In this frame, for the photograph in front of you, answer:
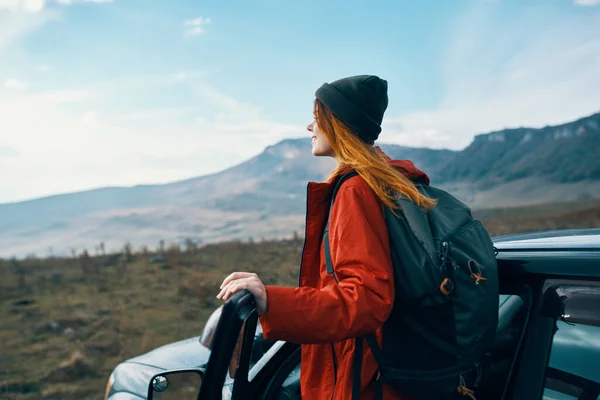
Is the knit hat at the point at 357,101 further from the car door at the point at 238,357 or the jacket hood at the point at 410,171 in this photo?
the car door at the point at 238,357

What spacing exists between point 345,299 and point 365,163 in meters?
0.42

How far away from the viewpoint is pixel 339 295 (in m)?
1.31

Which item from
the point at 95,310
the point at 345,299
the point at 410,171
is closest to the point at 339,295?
the point at 345,299

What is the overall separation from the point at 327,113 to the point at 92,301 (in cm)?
999

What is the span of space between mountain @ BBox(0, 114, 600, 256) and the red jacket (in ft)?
353

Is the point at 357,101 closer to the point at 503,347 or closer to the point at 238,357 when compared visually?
the point at 238,357

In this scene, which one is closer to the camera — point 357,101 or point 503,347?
point 357,101

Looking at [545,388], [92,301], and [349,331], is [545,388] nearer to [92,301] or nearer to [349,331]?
[349,331]

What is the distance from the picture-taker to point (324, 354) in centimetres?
151

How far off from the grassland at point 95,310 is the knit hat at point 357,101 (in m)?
5.20

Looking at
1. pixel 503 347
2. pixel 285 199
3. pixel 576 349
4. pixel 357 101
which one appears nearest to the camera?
pixel 576 349

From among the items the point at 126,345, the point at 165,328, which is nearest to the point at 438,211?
the point at 126,345

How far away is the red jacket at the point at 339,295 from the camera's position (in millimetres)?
1284

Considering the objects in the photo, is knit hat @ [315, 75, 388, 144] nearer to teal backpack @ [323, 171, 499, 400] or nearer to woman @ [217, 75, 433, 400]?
woman @ [217, 75, 433, 400]
